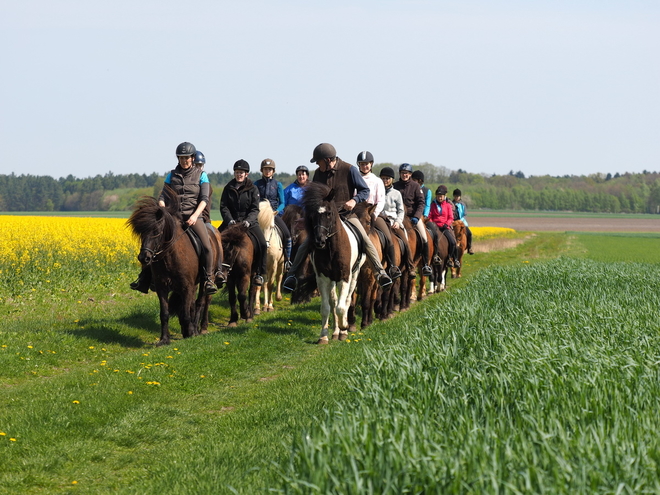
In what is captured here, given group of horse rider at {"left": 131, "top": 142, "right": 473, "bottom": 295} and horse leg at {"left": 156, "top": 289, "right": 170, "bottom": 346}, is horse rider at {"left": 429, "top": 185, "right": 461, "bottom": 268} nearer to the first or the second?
group of horse rider at {"left": 131, "top": 142, "right": 473, "bottom": 295}

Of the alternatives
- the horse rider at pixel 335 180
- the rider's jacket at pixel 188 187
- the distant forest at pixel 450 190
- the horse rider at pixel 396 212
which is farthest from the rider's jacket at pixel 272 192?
the distant forest at pixel 450 190

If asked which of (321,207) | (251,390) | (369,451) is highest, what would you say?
(321,207)

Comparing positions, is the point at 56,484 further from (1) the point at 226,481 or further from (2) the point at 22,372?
(2) the point at 22,372

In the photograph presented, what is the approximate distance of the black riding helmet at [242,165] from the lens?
13069mm

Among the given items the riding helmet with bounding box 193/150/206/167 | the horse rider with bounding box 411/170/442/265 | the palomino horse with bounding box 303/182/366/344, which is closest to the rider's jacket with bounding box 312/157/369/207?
the palomino horse with bounding box 303/182/366/344

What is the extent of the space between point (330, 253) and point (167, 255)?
235 cm

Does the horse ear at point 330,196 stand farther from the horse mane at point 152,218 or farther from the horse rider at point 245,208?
the horse rider at point 245,208

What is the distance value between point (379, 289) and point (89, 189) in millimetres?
154659

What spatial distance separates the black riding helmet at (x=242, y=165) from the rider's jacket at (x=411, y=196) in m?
3.26

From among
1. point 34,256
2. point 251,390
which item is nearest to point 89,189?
point 34,256

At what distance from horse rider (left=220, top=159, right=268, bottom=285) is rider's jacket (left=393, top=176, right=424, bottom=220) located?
3.21 m

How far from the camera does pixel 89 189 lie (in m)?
158

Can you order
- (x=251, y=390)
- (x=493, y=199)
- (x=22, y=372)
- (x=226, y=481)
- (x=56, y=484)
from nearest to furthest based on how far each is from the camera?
(x=226, y=481) → (x=56, y=484) → (x=251, y=390) → (x=22, y=372) → (x=493, y=199)

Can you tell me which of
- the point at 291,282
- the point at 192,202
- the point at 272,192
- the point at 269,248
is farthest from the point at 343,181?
the point at 272,192
